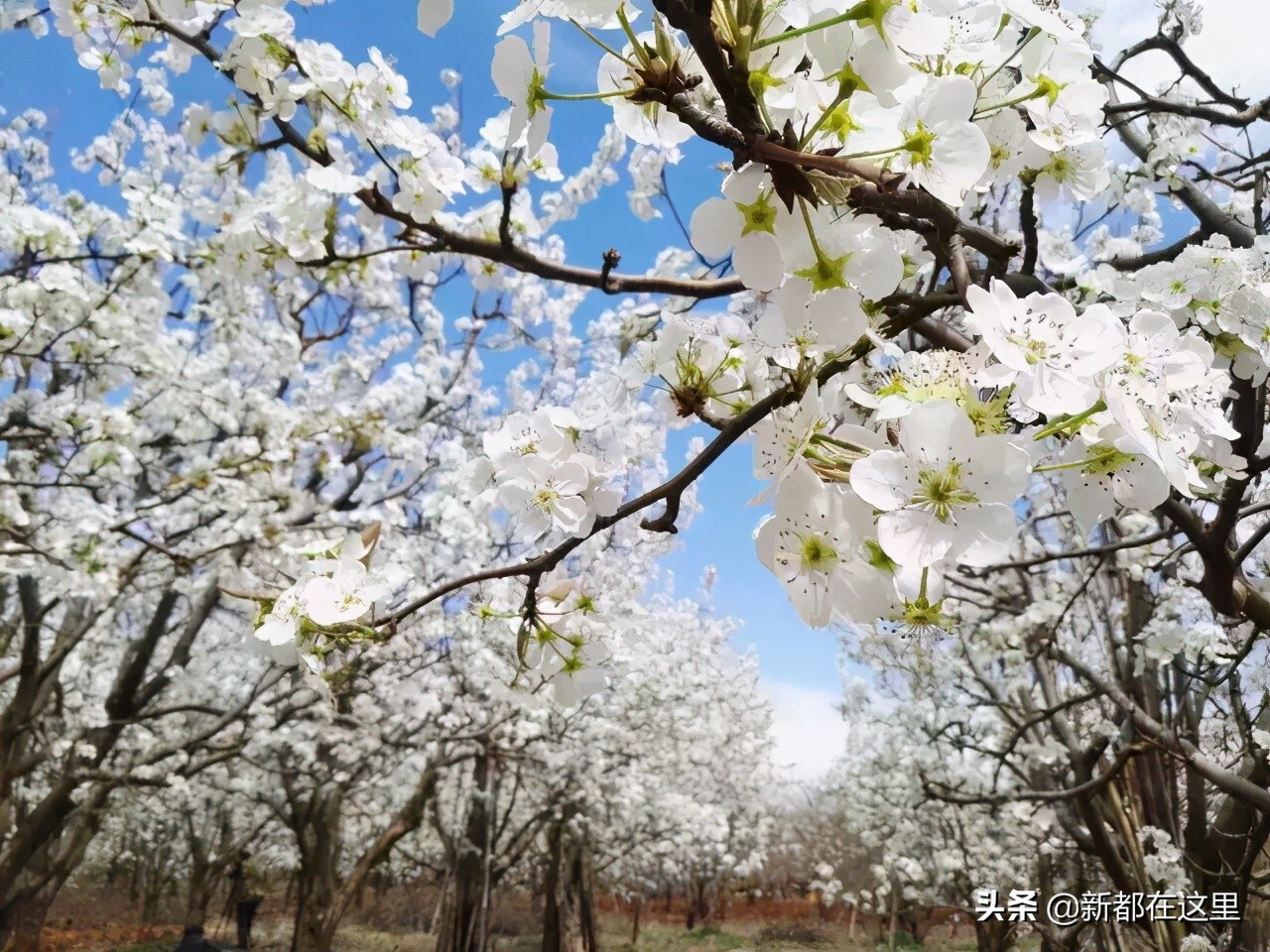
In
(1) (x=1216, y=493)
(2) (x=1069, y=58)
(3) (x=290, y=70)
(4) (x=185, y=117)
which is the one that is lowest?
(1) (x=1216, y=493)

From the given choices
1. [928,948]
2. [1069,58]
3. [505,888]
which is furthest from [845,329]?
[505,888]

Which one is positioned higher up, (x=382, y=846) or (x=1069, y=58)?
(x=1069, y=58)

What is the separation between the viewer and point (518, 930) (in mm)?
15422

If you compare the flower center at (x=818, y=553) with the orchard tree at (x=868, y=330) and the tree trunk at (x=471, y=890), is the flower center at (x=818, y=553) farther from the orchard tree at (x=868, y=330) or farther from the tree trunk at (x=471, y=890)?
the tree trunk at (x=471, y=890)

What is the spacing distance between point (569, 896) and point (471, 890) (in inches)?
81.8

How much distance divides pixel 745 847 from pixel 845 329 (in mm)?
17432

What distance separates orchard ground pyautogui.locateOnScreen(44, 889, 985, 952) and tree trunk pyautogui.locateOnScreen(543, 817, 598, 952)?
4.45ft

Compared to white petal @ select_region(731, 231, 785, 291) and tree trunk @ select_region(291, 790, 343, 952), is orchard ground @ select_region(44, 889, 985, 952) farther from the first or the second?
white petal @ select_region(731, 231, 785, 291)

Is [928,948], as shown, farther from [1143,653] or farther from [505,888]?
[1143,653]

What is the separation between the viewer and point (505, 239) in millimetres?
1558

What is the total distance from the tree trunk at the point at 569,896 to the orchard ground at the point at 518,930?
1357mm

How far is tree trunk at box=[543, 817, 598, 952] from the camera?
9930 mm

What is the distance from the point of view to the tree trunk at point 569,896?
9.93m

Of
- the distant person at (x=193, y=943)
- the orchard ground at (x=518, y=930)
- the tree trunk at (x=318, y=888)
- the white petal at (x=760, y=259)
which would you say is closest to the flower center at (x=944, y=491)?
the white petal at (x=760, y=259)
